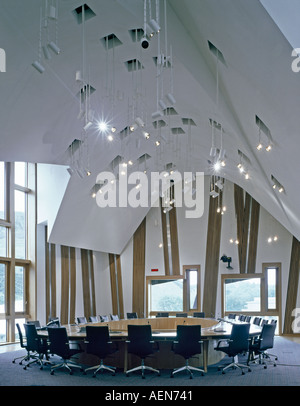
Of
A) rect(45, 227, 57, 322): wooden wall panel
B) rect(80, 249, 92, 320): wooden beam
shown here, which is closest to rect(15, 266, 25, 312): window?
rect(45, 227, 57, 322): wooden wall panel

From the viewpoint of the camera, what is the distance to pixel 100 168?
14.6m

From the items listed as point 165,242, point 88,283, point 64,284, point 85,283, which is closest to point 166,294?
point 165,242

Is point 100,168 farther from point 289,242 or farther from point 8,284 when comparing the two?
point 289,242

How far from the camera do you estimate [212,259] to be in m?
18.9

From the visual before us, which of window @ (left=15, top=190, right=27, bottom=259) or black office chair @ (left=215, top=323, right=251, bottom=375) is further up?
window @ (left=15, top=190, right=27, bottom=259)

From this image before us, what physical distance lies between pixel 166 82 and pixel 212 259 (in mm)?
10198

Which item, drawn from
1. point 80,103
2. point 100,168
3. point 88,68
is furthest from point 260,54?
point 100,168

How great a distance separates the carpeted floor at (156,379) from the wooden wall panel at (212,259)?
9.55 m

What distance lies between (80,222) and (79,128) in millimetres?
4974

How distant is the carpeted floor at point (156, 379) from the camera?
704cm

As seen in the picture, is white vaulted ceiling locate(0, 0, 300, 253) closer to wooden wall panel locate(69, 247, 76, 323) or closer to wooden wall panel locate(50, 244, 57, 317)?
wooden wall panel locate(50, 244, 57, 317)

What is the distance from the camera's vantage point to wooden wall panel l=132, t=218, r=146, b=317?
19.6 meters

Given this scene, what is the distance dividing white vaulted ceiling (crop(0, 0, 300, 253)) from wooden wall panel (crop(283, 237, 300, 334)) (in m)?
4.99

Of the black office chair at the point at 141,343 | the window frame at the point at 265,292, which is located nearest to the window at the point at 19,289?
the window frame at the point at 265,292
